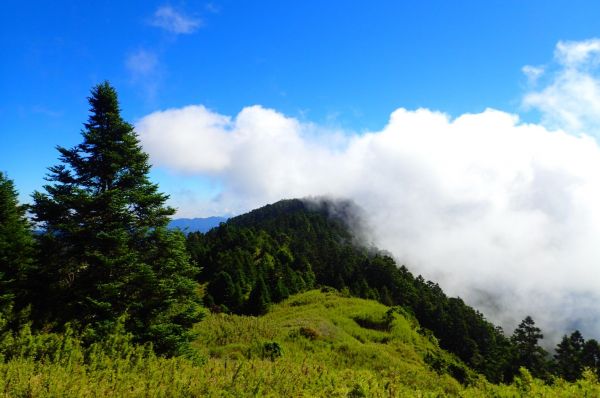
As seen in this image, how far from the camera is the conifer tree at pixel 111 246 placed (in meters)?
18.0

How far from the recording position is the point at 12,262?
757 inches

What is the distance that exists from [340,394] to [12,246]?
20.6 meters

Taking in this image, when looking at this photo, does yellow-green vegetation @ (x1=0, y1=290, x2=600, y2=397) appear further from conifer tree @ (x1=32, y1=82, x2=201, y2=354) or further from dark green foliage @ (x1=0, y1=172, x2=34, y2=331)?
dark green foliage @ (x1=0, y1=172, x2=34, y2=331)

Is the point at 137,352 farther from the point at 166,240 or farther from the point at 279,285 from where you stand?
the point at 279,285

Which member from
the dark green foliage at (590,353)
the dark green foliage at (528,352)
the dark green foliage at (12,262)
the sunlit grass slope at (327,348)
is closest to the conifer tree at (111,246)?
the dark green foliage at (12,262)

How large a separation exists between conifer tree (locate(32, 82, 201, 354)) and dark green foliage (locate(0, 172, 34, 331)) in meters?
0.97

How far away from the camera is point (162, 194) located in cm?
2089

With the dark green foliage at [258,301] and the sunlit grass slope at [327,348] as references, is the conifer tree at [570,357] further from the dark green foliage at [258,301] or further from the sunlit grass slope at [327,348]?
the dark green foliage at [258,301]

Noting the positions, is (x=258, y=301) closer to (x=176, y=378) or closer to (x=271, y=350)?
(x=271, y=350)

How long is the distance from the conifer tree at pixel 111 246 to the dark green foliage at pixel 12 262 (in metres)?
0.97

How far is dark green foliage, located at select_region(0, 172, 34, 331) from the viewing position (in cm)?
1784

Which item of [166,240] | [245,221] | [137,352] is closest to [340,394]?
[137,352]

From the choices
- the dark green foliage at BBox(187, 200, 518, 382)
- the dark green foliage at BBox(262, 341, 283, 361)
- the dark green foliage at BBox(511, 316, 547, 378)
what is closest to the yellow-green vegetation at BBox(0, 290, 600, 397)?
the dark green foliage at BBox(262, 341, 283, 361)

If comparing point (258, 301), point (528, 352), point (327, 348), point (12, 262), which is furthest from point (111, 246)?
point (528, 352)
